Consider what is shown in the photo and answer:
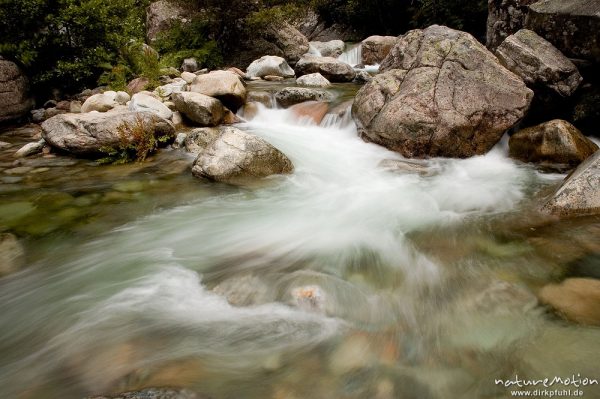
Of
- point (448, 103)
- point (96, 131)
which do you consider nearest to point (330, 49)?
point (448, 103)

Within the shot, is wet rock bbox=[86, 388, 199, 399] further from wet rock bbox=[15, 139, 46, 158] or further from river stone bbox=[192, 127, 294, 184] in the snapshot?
wet rock bbox=[15, 139, 46, 158]

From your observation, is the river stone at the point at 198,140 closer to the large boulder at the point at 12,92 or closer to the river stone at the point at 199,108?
the river stone at the point at 199,108

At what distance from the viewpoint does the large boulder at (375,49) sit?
56.8 feet

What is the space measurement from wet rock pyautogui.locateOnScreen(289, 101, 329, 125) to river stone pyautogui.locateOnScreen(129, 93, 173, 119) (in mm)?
2993

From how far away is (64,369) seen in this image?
8.28 feet

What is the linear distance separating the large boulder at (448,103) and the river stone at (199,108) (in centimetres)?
354

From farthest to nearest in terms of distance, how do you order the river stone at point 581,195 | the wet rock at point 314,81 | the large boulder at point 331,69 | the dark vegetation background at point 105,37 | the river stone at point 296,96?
the large boulder at point 331,69 < the wet rock at point 314,81 < the dark vegetation background at point 105,37 < the river stone at point 296,96 < the river stone at point 581,195

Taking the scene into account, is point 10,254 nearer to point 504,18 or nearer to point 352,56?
point 504,18

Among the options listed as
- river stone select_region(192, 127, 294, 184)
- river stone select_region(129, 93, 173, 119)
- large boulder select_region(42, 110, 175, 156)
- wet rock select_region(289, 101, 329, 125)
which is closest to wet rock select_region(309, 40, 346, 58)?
wet rock select_region(289, 101, 329, 125)

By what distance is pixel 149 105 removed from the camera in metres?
8.08

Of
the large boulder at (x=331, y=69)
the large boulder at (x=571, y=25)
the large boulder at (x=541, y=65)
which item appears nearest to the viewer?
the large boulder at (x=571, y=25)

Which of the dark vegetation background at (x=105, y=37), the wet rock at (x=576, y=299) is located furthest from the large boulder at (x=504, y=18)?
the dark vegetation background at (x=105, y=37)

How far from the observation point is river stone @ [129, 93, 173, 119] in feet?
26.0

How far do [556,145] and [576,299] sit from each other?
3974 millimetres
